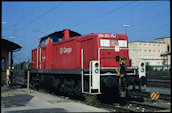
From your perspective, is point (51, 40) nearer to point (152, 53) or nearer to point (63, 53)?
point (63, 53)

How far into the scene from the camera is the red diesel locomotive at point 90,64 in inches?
348

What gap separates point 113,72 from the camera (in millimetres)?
9523

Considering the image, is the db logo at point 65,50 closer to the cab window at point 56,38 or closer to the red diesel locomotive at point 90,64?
the red diesel locomotive at point 90,64

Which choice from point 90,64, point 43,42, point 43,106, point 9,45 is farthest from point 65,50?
point 9,45

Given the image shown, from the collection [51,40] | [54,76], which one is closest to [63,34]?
[51,40]

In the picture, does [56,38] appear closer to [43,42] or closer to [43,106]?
[43,42]

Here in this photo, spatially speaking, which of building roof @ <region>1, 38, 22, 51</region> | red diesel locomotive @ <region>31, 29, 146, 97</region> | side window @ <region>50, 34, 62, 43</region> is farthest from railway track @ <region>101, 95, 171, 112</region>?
building roof @ <region>1, 38, 22, 51</region>

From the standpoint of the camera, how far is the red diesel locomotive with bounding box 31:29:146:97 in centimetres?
883

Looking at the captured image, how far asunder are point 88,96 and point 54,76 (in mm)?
4085

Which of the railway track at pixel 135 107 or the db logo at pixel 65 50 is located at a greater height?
the db logo at pixel 65 50

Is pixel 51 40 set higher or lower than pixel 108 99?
higher

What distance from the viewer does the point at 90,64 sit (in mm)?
8742

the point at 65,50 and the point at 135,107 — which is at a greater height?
the point at 65,50

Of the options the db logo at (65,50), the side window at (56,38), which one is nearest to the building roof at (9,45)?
the side window at (56,38)
